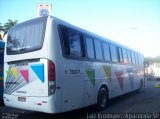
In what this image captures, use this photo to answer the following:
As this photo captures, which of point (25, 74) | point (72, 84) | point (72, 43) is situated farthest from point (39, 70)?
point (72, 43)

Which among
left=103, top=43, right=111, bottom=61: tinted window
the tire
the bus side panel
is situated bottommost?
the tire

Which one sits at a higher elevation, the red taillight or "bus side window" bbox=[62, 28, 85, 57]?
"bus side window" bbox=[62, 28, 85, 57]

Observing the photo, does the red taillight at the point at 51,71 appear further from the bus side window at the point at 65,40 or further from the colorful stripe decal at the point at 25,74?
the colorful stripe decal at the point at 25,74

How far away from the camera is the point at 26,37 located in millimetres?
7590

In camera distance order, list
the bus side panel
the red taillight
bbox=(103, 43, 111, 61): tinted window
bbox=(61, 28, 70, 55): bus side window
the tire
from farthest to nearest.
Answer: bbox=(103, 43, 111, 61): tinted window
the tire
bbox=(61, 28, 70, 55): bus side window
the bus side panel
the red taillight

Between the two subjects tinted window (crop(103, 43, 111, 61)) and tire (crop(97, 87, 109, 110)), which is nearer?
tire (crop(97, 87, 109, 110))

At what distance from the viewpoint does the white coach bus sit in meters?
6.75

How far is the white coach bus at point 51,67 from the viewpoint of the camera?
6750 millimetres

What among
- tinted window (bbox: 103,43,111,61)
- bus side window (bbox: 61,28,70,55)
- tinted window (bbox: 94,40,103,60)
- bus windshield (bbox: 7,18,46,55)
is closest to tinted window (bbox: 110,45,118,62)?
tinted window (bbox: 103,43,111,61)

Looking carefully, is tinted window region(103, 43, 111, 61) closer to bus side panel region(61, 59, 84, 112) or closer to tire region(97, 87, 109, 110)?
tire region(97, 87, 109, 110)

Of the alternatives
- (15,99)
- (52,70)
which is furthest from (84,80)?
(15,99)

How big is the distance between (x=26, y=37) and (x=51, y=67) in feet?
5.49

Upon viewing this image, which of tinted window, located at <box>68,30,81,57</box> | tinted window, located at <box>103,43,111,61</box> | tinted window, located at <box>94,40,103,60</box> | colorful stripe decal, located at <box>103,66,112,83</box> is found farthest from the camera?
tinted window, located at <box>103,43,111,61</box>

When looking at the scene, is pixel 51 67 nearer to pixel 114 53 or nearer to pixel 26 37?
pixel 26 37
